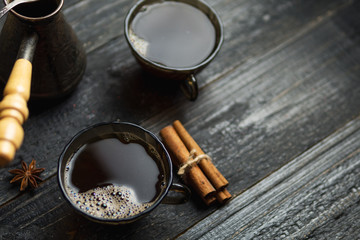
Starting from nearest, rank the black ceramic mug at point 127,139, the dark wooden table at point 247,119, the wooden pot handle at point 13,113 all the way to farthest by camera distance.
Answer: the wooden pot handle at point 13,113 < the black ceramic mug at point 127,139 < the dark wooden table at point 247,119

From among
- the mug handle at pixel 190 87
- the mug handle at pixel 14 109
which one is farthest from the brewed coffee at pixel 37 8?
the mug handle at pixel 190 87

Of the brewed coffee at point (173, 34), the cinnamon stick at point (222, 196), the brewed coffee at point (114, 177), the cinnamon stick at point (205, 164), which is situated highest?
the brewed coffee at point (173, 34)

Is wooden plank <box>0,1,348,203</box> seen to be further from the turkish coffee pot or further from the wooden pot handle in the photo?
the wooden pot handle

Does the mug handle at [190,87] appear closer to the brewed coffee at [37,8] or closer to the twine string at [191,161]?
the twine string at [191,161]

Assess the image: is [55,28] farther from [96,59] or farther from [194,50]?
[194,50]

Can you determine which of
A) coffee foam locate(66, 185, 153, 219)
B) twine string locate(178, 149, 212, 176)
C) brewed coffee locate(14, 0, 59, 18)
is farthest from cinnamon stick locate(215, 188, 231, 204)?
brewed coffee locate(14, 0, 59, 18)

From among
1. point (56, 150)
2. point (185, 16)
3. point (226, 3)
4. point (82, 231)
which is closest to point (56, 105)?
point (56, 150)

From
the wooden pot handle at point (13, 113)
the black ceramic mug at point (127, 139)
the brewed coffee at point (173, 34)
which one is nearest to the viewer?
the wooden pot handle at point (13, 113)
